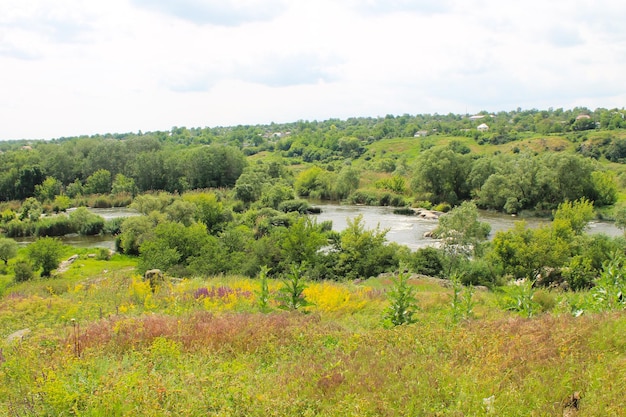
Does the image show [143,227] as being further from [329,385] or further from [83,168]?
[83,168]

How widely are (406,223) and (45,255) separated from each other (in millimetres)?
37036

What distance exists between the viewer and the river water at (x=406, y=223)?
44.7 meters

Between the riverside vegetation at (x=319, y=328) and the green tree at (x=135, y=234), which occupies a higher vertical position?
the riverside vegetation at (x=319, y=328)

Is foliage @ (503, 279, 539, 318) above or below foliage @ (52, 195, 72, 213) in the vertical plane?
above

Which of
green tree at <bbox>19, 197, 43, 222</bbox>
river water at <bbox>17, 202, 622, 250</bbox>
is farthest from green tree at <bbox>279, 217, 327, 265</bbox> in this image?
green tree at <bbox>19, 197, 43, 222</bbox>

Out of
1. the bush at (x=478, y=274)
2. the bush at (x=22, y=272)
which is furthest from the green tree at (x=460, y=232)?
the bush at (x=22, y=272)

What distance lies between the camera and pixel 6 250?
1508 inches

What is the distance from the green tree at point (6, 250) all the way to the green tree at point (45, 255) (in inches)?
247

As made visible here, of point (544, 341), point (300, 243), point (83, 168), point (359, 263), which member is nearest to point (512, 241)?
point (359, 263)

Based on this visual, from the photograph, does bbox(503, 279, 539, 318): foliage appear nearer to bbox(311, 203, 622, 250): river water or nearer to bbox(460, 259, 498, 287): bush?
bbox(460, 259, 498, 287): bush

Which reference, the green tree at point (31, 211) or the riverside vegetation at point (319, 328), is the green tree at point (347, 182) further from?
the green tree at point (31, 211)

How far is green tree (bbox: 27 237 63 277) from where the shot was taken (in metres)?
33.5

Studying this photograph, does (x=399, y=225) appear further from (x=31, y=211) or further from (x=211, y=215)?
(x=31, y=211)

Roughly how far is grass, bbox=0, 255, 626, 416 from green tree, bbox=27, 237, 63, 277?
87.3 feet
